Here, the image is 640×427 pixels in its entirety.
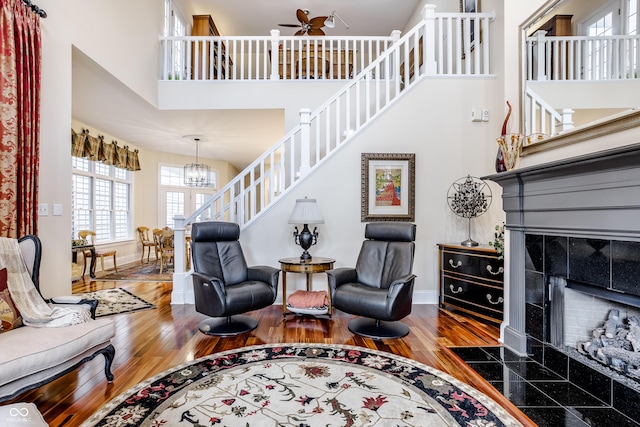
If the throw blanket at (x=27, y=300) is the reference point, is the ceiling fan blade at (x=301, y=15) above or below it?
above

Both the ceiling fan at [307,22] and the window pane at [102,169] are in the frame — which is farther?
the window pane at [102,169]

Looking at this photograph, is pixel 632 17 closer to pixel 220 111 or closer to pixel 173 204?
pixel 220 111

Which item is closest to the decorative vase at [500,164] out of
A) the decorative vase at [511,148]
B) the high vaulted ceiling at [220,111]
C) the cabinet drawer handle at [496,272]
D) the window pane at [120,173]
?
the decorative vase at [511,148]

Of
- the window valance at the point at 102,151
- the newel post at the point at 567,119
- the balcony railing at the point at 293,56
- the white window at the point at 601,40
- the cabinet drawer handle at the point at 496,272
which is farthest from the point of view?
the window valance at the point at 102,151

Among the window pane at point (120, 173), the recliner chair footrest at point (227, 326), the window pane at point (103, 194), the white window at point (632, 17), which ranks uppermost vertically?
the white window at point (632, 17)

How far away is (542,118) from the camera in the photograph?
2525 millimetres

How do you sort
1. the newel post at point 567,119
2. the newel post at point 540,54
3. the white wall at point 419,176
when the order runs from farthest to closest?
the white wall at point 419,176 → the newel post at point 540,54 → the newel post at point 567,119

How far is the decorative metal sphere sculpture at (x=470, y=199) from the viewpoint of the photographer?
3.81 m

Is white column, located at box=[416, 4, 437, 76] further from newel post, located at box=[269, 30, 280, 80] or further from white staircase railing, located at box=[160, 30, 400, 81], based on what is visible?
newel post, located at box=[269, 30, 280, 80]

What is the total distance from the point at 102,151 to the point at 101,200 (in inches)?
42.9

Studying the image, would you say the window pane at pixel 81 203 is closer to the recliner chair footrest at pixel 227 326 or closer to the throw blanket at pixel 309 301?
the recliner chair footrest at pixel 227 326

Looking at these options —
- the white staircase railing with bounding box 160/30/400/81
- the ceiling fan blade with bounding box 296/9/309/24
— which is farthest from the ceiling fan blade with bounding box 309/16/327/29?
the white staircase railing with bounding box 160/30/400/81

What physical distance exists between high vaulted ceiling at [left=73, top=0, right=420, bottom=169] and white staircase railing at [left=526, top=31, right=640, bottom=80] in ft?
12.0

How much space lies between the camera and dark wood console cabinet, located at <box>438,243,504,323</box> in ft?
10.9
